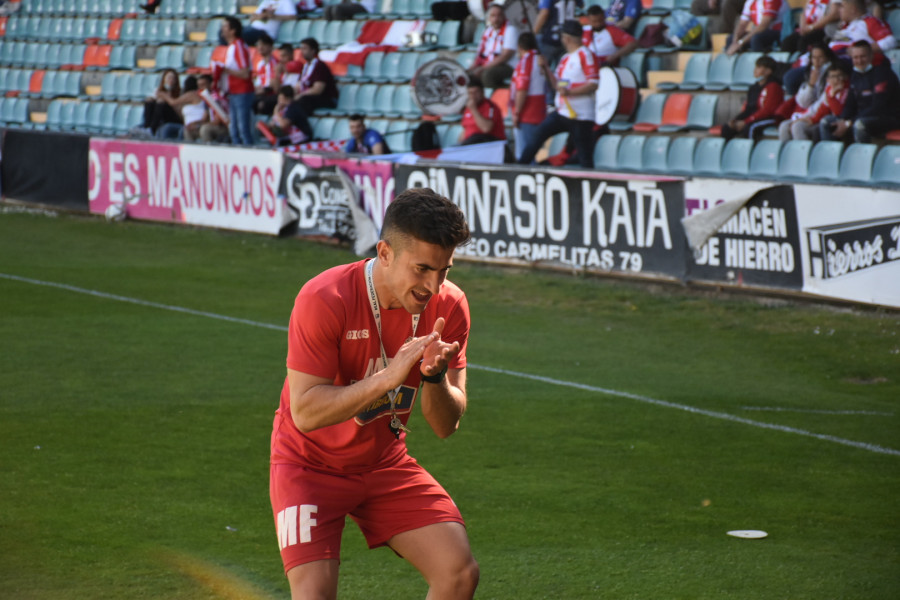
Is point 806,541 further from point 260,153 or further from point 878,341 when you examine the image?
point 260,153

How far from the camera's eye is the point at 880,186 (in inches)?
435

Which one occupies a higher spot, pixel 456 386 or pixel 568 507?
pixel 456 386

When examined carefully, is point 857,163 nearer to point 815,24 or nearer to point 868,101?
point 868,101

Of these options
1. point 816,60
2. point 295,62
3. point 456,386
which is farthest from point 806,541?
point 295,62

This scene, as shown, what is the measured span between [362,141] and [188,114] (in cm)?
512

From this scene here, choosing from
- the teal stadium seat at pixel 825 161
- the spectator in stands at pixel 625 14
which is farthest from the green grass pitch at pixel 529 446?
the spectator in stands at pixel 625 14

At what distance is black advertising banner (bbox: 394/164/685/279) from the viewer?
42.6ft

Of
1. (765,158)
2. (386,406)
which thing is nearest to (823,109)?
(765,158)

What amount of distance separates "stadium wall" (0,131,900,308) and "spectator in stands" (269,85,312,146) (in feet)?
6.12

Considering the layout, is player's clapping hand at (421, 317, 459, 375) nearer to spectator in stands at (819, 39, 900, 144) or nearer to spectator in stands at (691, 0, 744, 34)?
spectator in stands at (819, 39, 900, 144)

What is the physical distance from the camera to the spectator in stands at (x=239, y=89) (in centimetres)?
2047

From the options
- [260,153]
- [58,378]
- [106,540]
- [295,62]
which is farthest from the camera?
[295,62]

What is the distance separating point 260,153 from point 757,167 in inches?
290

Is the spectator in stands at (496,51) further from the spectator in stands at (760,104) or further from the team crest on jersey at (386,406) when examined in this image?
the team crest on jersey at (386,406)
